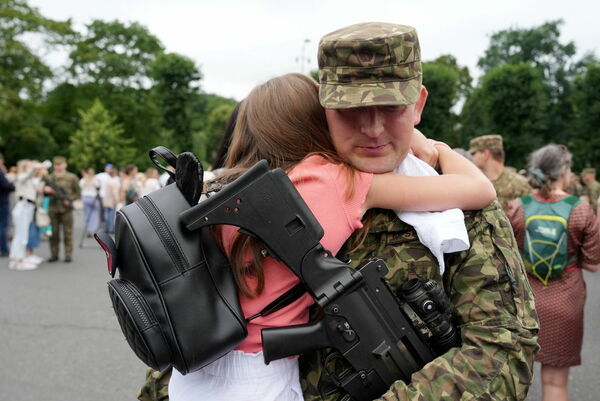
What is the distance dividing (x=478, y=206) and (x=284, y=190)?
1.85 feet

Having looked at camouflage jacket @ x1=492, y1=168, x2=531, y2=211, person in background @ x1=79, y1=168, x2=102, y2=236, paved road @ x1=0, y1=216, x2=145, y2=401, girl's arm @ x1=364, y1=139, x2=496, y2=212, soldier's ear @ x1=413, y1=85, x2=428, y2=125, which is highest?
soldier's ear @ x1=413, y1=85, x2=428, y2=125

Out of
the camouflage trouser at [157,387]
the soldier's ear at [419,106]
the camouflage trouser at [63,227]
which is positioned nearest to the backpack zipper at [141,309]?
the camouflage trouser at [157,387]

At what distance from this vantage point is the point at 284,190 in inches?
49.4

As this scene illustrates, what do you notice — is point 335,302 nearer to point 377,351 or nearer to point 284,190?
point 377,351

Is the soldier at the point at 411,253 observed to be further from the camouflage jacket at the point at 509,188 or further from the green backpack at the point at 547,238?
the camouflage jacket at the point at 509,188

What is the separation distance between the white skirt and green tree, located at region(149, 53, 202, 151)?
36.1 m

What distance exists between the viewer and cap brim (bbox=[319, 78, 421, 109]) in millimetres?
1310

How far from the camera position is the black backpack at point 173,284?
1.20m

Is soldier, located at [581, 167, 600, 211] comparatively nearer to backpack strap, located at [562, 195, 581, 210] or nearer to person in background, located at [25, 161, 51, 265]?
backpack strap, located at [562, 195, 581, 210]

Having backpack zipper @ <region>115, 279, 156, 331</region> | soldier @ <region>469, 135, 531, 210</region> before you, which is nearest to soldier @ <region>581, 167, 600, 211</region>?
soldier @ <region>469, 135, 531, 210</region>

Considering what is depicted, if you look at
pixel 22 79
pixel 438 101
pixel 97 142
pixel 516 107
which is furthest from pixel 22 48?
pixel 516 107

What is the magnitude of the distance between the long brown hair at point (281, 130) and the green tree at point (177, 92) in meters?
36.0

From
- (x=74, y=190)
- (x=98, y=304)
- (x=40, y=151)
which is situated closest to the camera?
(x=98, y=304)

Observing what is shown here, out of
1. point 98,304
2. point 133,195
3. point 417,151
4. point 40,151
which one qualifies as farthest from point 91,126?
point 417,151
